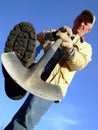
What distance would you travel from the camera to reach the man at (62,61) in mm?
7910

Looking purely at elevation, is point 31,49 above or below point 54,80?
above

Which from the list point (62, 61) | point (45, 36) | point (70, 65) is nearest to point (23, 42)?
point (45, 36)

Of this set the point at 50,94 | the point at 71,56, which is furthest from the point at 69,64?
the point at 50,94

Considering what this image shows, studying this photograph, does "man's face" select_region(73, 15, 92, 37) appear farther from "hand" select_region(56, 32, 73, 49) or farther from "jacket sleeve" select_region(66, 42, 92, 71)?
"hand" select_region(56, 32, 73, 49)

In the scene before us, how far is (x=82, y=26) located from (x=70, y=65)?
0.67 meters

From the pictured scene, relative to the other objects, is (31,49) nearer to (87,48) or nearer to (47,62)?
(47,62)

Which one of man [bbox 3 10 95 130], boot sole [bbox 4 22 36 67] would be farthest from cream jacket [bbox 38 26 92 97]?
boot sole [bbox 4 22 36 67]

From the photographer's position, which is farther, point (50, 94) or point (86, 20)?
point (86, 20)

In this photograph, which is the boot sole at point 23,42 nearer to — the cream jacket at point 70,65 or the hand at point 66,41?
the cream jacket at point 70,65

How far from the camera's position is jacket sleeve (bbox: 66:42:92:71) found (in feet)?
26.7

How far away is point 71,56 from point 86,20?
0.71 meters

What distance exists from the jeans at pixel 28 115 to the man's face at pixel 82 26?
127 cm

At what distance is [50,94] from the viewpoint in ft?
25.5

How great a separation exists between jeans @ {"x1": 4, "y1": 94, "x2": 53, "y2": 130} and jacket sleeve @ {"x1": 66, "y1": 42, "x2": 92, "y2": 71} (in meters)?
0.74
